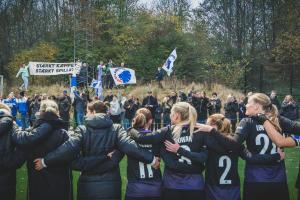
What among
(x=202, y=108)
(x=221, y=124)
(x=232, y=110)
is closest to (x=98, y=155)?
(x=221, y=124)

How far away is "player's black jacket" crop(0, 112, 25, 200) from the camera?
19.8 ft

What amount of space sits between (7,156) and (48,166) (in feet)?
1.96

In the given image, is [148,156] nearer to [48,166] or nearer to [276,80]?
[48,166]

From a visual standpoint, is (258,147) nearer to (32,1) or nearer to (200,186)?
(200,186)

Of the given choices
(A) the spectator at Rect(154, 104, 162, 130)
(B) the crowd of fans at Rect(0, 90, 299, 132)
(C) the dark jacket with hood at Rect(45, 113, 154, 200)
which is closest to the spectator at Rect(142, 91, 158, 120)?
(B) the crowd of fans at Rect(0, 90, 299, 132)

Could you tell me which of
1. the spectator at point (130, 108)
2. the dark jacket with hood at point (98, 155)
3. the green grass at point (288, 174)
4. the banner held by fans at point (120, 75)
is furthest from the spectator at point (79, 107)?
the dark jacket with hood at point (98, 155)

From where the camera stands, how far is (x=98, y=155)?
6.02 metres

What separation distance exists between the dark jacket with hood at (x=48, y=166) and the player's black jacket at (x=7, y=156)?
0.43ft

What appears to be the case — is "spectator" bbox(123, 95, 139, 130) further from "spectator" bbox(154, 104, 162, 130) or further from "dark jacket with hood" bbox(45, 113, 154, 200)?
"dark jacket with hood" bbox(45, 113, 154, 200)

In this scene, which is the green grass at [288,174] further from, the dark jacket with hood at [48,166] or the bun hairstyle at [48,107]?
the bun hairstyle at [48,107]

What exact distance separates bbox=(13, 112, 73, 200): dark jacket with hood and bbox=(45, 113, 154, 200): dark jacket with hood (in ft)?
0.86

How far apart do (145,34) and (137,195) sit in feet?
122

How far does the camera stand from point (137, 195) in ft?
20.1

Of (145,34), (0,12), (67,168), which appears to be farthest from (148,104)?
(0,12)
